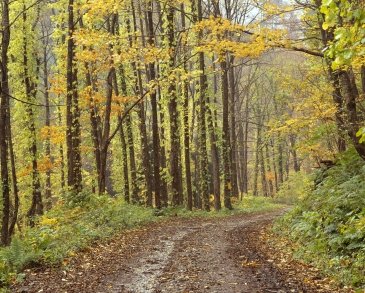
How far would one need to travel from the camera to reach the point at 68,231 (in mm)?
11656

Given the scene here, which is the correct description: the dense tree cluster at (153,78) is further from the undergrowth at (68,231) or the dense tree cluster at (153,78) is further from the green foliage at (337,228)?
the green foliage at (337,228)

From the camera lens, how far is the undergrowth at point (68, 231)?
28.2 ft

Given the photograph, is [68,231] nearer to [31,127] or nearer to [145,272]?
[145,272]

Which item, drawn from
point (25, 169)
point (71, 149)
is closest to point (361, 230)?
point (71, 149)

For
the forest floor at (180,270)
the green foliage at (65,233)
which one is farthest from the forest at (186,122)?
the forest floor at (180,270)

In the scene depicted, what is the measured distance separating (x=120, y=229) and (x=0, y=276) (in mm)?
7145

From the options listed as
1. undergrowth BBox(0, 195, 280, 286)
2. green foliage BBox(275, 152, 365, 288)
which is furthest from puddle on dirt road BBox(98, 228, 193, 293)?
green foliage BBox(275, 152, 365, 288)

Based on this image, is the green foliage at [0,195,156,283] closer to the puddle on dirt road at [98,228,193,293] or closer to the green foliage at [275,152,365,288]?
the puddle on dirt road at [98,228,193,293]

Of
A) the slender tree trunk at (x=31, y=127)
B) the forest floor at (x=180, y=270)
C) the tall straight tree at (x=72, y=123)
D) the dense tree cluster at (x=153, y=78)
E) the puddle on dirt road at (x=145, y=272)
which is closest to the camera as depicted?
the forest floor at (x=180, y=270)

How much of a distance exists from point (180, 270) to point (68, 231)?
4.41m

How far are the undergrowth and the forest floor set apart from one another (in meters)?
0.26

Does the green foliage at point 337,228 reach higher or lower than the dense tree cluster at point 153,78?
lower

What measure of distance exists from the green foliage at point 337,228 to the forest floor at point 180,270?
358 millimetres

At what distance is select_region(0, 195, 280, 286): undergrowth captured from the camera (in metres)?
8.60
